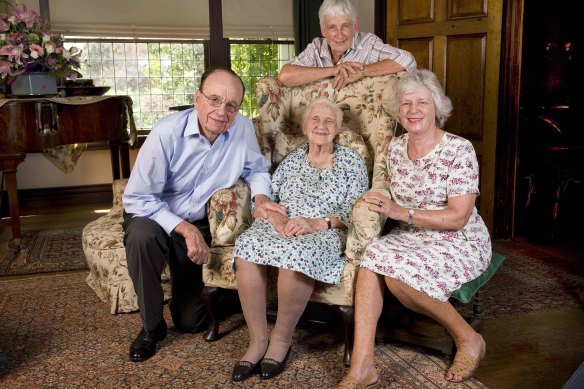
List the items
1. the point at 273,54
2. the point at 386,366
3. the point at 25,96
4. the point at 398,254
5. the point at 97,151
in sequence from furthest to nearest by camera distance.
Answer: the point at 273,54 < the point at 97,151 < the point at 25,96 < the point at 386,366 < the point at 398,254

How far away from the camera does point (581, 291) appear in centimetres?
324

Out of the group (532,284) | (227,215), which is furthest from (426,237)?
(532,284)

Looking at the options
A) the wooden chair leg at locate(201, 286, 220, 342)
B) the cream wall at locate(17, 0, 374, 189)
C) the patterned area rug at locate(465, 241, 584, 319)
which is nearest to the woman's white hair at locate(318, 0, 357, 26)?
the wooden chair leg at locate(201, 286, 220, 342)

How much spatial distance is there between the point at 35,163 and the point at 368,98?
12.7ft

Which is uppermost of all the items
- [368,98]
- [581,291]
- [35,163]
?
[368,98]

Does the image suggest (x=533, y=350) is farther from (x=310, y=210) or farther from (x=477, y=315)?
(x=310, y=210)

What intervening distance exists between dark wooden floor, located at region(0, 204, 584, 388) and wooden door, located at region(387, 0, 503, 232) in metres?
1.48

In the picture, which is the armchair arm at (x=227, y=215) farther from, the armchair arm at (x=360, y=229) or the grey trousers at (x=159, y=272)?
the armchair arm at (x=360, y=229)

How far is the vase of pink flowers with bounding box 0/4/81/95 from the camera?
3848 mm

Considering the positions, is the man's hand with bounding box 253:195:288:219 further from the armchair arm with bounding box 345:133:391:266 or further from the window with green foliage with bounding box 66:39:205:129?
the window with green foliage with bounding box 66:39:205:129

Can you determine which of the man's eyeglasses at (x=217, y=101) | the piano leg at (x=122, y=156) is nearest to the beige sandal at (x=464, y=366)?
the man's eyeglasses at (x=217, y=101)

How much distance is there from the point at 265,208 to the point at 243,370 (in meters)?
0.65

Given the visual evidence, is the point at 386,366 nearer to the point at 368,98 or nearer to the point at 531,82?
the point at 368,98

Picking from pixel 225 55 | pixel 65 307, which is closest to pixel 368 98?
pixel 65 307
